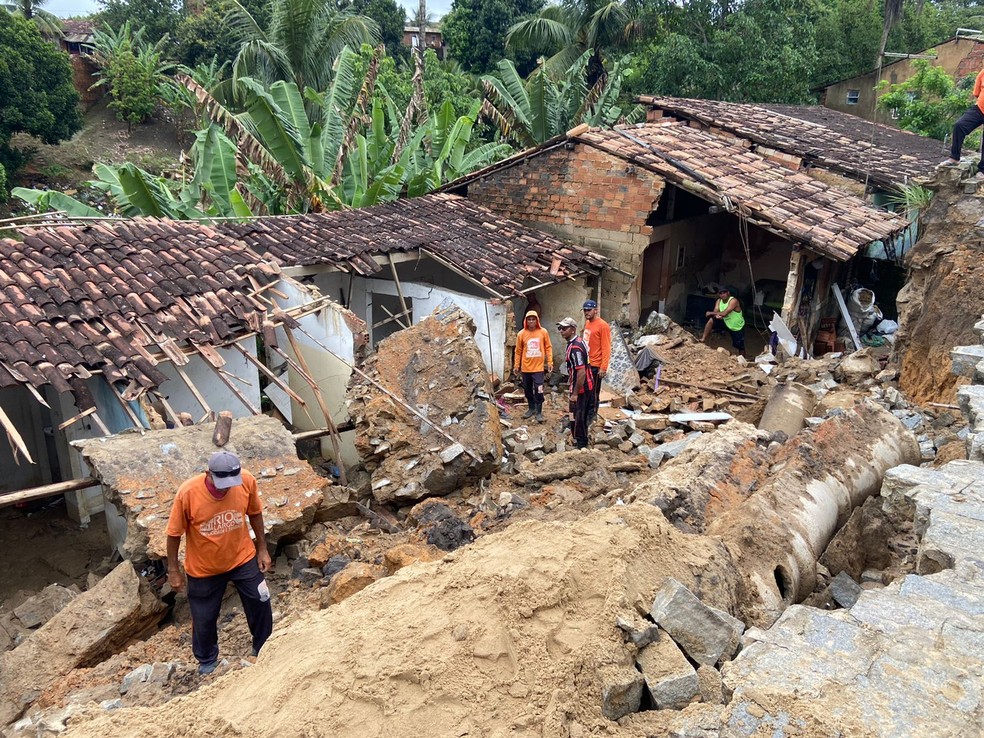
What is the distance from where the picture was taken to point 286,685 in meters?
3.17

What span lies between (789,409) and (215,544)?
6.61 meters

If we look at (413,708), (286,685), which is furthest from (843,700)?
(286,685)

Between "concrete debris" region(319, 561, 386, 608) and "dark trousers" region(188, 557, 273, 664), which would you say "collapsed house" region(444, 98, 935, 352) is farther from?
"dark trousers" region(188, 557, 273, 664)

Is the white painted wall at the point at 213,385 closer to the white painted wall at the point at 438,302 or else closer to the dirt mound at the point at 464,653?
the white painted wall at the point at 438,302

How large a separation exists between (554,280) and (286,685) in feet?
30.7

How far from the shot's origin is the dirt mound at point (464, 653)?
3.02 metres

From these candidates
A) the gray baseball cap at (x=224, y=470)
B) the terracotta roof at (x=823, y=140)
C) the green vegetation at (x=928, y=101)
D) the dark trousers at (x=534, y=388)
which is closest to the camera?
the gray baseball cap at (x=224, y=470)

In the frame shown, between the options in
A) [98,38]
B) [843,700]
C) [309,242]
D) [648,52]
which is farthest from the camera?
[98,38]

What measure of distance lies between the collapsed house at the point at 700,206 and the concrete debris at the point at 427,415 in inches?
211

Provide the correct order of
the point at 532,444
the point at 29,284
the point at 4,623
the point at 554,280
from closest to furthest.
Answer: the point at 4,623
the point at 29,284
the point at 532,444
the point at 554,280

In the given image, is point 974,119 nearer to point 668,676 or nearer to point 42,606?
point 668,676

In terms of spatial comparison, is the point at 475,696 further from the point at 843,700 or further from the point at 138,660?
the point at 138,660

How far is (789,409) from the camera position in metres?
8.77

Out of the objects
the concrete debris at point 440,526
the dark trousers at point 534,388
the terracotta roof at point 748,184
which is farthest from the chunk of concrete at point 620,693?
the terracotta roof at point 748,184
